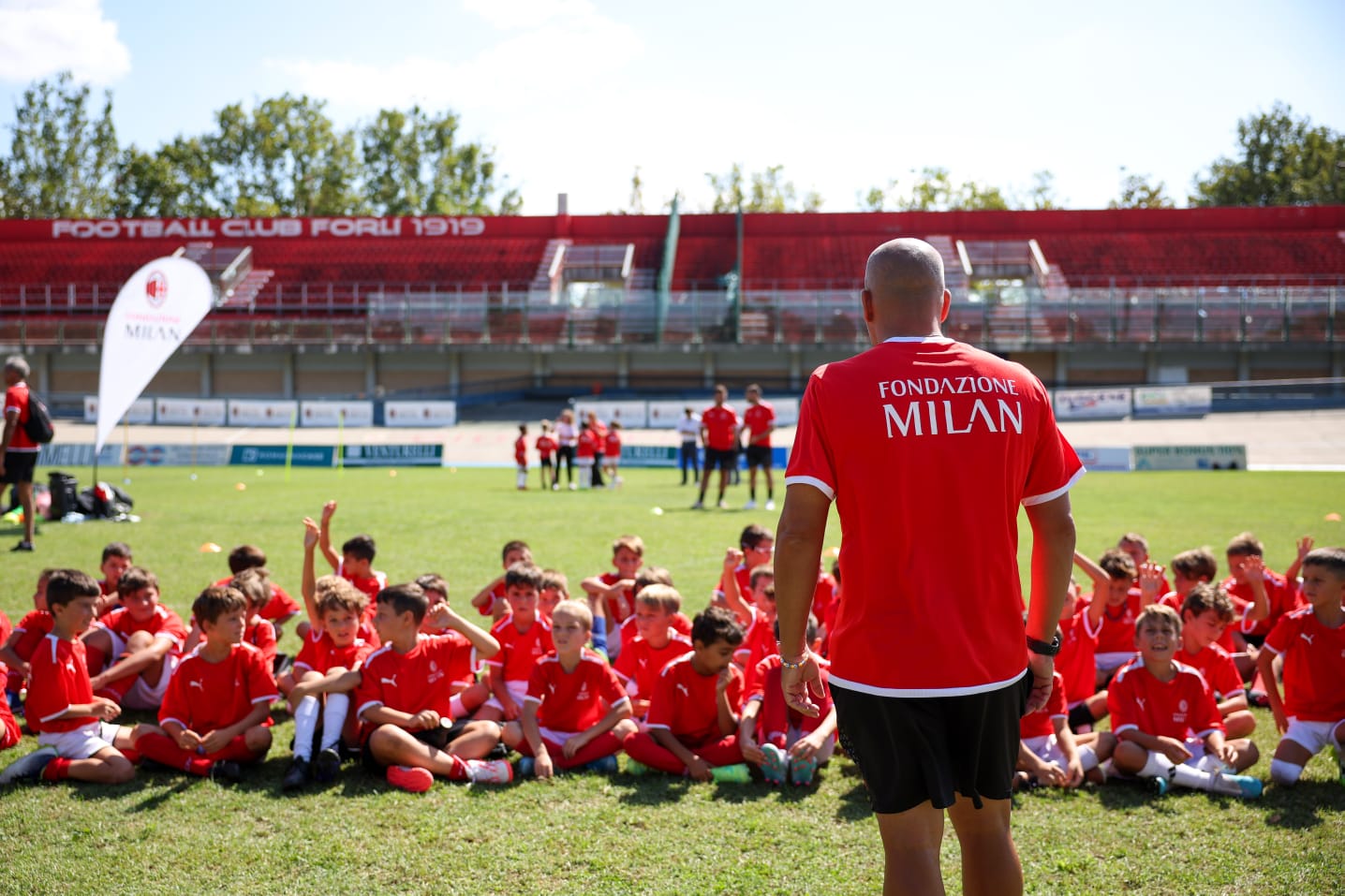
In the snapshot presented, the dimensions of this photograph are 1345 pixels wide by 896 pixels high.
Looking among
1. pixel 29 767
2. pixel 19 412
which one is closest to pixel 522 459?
pixel 19 412

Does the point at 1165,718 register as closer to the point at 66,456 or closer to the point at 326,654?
the point at 326,654

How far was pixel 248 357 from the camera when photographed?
4297cm

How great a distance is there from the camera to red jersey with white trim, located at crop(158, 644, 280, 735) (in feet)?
17.1

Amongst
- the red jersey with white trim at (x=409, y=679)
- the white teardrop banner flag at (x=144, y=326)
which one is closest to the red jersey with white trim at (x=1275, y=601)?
the red jersey with white trim at (x=409, y=679)

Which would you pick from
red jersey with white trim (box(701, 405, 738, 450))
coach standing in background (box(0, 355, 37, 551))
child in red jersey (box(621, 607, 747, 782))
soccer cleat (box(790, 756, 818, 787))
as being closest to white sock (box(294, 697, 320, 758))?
child in red jersey (box(621, 607, 747, 782))

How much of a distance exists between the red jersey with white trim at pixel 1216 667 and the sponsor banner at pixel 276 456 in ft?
85.6

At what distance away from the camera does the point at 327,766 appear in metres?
5.01

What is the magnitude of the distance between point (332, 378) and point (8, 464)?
32.2 m

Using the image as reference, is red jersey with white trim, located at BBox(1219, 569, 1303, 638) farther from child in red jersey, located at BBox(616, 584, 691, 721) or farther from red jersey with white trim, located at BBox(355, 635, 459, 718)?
red jersey with white trim, located at BBox(355, 635, 459, 718)

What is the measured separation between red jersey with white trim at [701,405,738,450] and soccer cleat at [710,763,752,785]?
11.7 m

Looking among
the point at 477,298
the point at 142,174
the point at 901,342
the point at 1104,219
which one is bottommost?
the point at 901,342

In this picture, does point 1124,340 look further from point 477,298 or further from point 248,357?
point 248,357

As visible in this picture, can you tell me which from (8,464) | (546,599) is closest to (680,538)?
(546,599)

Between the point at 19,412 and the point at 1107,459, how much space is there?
75.8 ft
